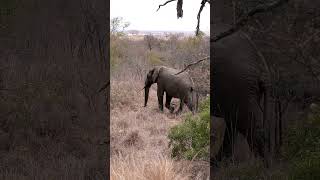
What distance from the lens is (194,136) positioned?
4277 mm

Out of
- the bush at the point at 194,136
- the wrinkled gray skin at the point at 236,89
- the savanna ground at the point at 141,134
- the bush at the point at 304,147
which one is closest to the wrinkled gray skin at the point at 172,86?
the savanna ground at the point at 141,134

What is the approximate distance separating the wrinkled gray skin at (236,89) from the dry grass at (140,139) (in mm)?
805

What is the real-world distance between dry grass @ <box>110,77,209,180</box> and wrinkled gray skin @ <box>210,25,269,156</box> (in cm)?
81

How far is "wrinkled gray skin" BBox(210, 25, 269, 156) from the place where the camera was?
8.26ft

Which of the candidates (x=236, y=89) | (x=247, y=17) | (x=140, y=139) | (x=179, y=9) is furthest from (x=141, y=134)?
(x=247, y=17)

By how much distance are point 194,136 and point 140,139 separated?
2.37m

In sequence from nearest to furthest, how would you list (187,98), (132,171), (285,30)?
(285,30), (132,171), (187,98)

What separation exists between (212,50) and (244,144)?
45 centimetres

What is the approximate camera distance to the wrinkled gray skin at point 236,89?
8.26 feet
